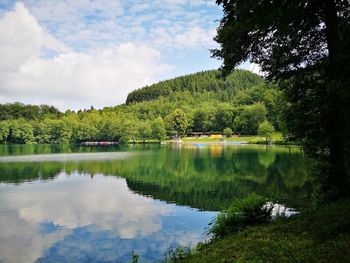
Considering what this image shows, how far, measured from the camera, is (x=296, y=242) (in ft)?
29.3

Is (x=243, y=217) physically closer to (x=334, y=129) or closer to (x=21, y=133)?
(x=334, y=129)

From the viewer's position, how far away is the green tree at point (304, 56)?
36.4 ft

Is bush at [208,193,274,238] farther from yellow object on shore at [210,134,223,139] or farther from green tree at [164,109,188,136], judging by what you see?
green tree at [164,109,188,136]

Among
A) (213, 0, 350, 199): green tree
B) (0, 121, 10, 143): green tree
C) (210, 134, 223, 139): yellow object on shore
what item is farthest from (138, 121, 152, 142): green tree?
(213, 0, 350, 199): green tree

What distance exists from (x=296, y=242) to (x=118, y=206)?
697 inches

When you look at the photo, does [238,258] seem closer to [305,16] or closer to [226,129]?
[305,16]

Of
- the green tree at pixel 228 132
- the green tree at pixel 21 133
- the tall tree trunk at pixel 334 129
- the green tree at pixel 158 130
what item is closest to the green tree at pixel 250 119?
the green tree at pixel 228 132

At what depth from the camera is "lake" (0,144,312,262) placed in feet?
51.9

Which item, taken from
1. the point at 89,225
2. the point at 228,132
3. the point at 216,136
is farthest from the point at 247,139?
the point at 89,225

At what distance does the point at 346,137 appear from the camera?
12.6m

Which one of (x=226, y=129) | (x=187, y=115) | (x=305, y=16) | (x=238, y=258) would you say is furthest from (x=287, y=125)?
(x=187, y=115)

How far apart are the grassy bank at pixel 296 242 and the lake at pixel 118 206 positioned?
5088 mm

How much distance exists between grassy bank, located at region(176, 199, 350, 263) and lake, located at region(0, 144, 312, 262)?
5088 mm

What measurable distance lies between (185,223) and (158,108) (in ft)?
568
